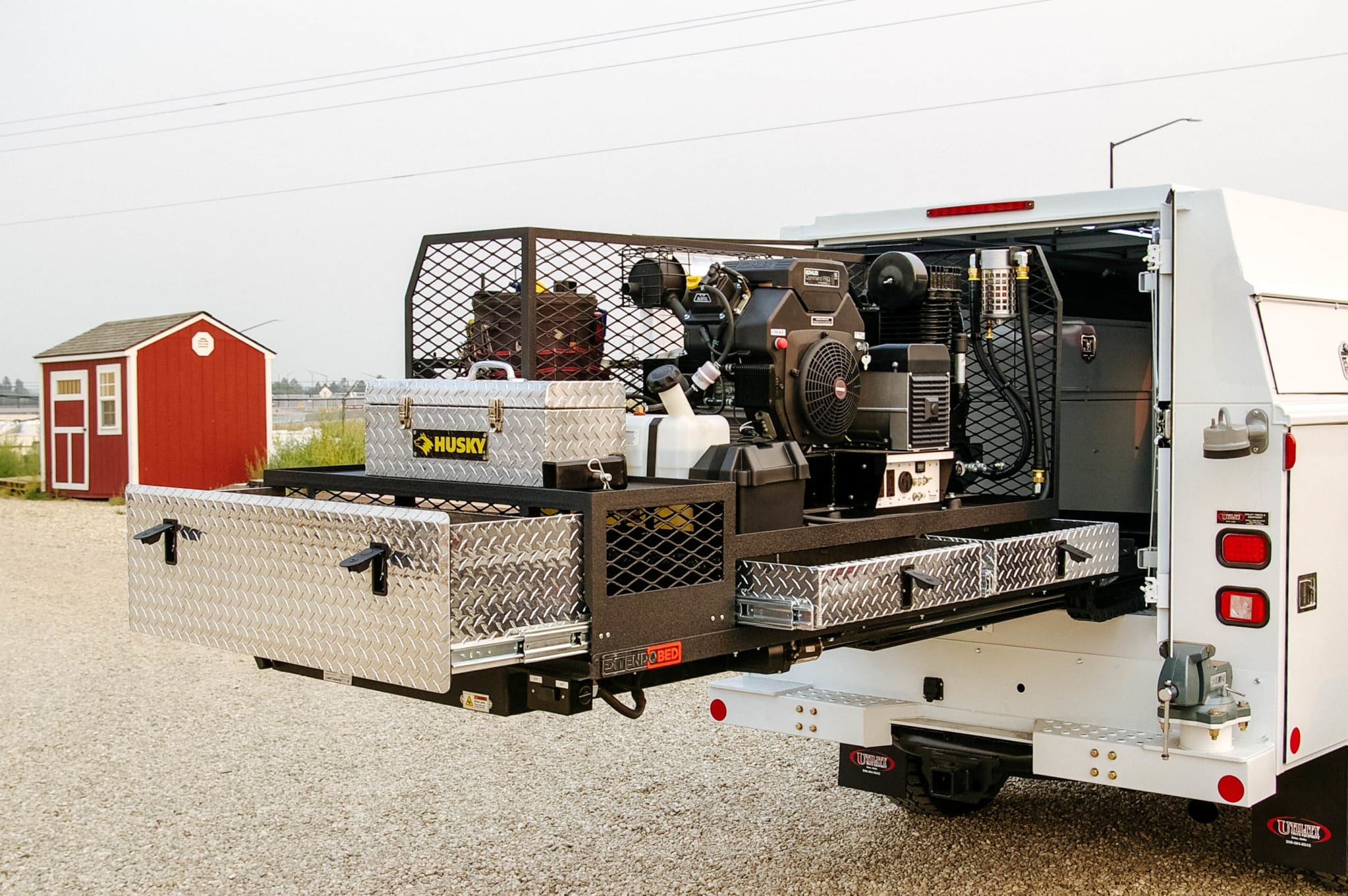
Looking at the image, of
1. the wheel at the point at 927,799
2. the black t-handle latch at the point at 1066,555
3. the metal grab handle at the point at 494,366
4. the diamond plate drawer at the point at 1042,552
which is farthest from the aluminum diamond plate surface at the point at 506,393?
the wheel at the point at 927,799

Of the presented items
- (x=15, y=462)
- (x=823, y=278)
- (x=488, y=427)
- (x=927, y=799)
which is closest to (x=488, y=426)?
(x=488, y=427)

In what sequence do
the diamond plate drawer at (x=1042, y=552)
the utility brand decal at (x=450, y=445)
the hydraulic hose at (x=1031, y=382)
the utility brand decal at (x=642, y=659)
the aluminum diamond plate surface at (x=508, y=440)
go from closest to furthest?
the utility brand decal at (x=642, y=659) < the aluminum diamond plate surface at (x=508, y=440) < the utility brand decal at (x=450, y=445) < the diamond plate drawer at (x=1042, y=552) < the hydraulic hose at (x=1031, y=382)

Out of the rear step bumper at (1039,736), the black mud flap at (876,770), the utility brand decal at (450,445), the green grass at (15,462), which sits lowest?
the black mud flap at (876,770)

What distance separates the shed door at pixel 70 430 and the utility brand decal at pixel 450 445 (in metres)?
19.9

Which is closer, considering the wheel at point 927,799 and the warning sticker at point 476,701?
the warning sticker at point 476,701

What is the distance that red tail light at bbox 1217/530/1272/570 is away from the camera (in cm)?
461

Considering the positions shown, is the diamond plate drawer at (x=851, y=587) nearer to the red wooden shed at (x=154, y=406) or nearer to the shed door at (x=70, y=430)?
the red wooden shed at (x=154, y=406)

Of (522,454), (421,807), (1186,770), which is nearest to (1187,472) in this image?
(1186,770)

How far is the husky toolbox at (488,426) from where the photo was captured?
3.63 m

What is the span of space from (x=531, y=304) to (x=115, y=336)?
787 inches

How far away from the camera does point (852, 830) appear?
597cm

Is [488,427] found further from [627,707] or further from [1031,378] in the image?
[1031,378]

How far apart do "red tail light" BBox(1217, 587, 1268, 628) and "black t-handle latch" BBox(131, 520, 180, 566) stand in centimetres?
345

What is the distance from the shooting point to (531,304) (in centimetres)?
415
